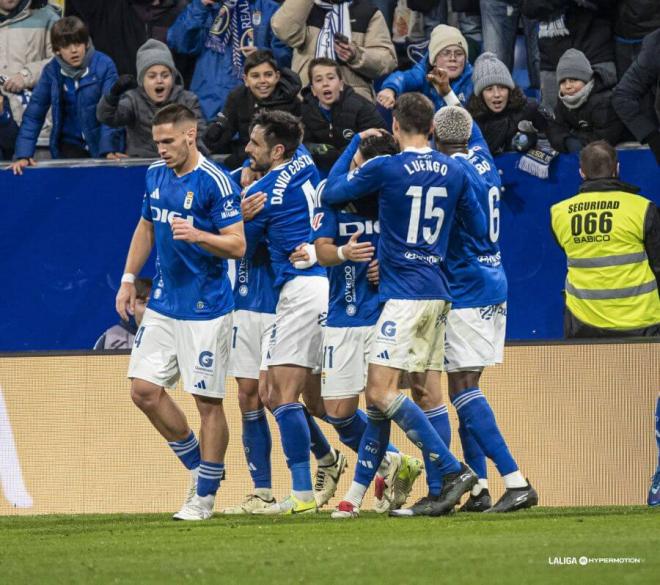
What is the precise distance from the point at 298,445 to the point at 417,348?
133cm

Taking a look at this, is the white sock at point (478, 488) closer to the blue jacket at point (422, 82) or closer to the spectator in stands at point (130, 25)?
the blue jacket at point (422, 82)

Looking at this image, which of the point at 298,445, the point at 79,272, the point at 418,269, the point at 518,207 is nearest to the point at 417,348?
the point at 418,269

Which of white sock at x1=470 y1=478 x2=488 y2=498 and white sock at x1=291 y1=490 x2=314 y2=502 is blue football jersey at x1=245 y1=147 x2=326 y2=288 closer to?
white sock at x1=291 y1=490 x2=314 y2=502

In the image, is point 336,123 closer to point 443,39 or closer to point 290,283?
point 443,39

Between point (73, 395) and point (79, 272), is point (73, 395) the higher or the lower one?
the lower one

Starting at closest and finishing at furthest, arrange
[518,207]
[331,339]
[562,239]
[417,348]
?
[417,348] < [331,339] < [562,239] < [518,207]

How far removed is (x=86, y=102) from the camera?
42.4ft

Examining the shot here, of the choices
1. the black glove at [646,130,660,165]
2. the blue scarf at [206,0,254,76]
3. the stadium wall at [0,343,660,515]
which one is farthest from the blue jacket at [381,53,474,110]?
the stadium wall at [0,343,660,515]

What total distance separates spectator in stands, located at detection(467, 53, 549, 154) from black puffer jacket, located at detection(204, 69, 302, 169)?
1.43 meters

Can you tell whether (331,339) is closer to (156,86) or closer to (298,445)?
(298,445)

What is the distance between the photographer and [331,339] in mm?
9562

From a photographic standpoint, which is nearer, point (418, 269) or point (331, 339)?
point (418, 269)

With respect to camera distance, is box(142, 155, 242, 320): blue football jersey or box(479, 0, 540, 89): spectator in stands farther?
box(479, 0, 540, 89): spectator in stands

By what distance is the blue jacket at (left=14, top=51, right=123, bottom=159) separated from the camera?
12.8m
